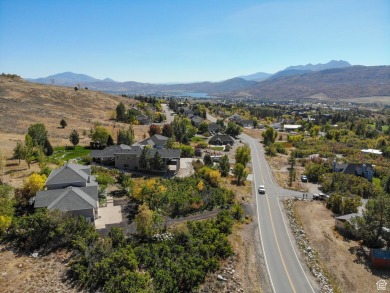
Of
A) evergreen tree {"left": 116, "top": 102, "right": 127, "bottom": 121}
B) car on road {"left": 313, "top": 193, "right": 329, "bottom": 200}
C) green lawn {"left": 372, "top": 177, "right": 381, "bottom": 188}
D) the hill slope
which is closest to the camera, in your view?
car on road {"left": 313, "top": 193, "right": 329, "bottom": 200}

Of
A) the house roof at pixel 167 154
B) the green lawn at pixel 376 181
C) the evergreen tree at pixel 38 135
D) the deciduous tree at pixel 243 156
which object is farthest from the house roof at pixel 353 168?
the evergreen tree at pixel 38 135

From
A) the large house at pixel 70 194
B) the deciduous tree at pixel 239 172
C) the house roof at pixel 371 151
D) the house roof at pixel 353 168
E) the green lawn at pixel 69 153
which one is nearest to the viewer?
the large house at pixel 70 194

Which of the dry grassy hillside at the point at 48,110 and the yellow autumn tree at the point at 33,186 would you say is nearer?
the yellow autumn tree at the point at 33,186

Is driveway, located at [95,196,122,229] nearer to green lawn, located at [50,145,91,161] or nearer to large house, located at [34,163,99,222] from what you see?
large house, located at [34,163,99,222]

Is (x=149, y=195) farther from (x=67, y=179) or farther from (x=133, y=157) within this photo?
(x=133, y=157)

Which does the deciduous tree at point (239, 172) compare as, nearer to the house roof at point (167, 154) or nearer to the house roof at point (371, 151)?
the house roof at point (167, 154)

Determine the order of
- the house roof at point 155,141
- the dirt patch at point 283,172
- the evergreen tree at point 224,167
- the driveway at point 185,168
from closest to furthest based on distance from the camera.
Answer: the driveway at point 185,168
the dirt patch at point 283,172
the evergreen tree at point 224,167
the house roof at point 155,141

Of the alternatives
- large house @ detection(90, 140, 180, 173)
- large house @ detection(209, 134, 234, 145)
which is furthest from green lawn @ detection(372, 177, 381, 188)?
large house @ detection(90, 140, 180, 173)

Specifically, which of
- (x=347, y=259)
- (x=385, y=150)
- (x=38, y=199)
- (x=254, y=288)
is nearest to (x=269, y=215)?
(x=347, y=259)
